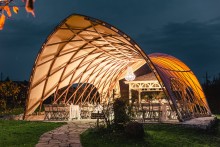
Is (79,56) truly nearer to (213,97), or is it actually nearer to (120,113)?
(120,113)

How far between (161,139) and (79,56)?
9.74 meters

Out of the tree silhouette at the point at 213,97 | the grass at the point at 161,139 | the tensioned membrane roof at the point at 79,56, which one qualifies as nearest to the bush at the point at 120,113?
the grass at the point at 161,139

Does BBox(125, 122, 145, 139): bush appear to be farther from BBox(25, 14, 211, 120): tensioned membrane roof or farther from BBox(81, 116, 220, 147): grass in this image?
BBox(25, 14, 211, 120): tensioned membrane roof

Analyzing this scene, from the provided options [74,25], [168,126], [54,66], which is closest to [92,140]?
[168,126]

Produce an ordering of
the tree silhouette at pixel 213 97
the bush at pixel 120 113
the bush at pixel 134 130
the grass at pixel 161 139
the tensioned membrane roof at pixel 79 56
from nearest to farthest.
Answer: the grass at pixel 161 139 < the bush at pixel 134 130 < the bush at pixel 120 113 < the tensioned membrane roof at pixel 79 56 < the tree silhouette at pixel 213 97

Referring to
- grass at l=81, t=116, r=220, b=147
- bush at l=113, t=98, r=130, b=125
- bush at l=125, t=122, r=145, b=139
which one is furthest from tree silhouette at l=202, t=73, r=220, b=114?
bush at l=125, t=122, r=145, b=139

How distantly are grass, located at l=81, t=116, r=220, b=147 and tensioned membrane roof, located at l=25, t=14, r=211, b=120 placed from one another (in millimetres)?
2800

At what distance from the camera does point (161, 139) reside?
A: 9.52 metres

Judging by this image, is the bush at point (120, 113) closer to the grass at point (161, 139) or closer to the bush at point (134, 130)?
the grass at point (161, 139)

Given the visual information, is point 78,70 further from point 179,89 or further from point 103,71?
point 179,89

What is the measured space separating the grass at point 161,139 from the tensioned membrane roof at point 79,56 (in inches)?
110

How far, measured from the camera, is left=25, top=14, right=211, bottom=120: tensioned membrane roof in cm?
1402

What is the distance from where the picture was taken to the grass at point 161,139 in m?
8.69

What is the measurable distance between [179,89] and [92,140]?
10600 mm
